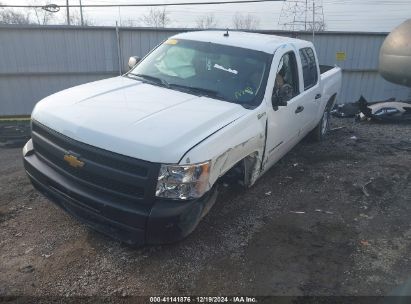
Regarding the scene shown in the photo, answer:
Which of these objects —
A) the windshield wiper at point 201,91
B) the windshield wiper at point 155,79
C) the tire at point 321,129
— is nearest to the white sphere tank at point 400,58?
the windshield wiper at point 201,91

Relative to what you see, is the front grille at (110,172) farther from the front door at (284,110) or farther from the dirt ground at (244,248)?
the front door at (284,110)

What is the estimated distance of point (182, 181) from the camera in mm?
2973

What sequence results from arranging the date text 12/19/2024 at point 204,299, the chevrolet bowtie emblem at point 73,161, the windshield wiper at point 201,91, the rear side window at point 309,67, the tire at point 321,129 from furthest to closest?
the tire at point 321,129
the rear side window at point 309,67
the windshield wiper at point 201,91
the chevrolet bowtie emblem at point 73,161
the date text 12/19/2024 at point 204,299

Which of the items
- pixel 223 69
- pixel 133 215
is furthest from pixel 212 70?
pixel 133 215

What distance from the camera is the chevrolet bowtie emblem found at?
10.4ft

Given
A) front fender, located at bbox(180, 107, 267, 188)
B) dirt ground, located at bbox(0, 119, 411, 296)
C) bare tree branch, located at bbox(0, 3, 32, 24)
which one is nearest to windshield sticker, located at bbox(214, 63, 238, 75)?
front fender, located at bbox(180, 107, 267, 188)

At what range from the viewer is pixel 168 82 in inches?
172

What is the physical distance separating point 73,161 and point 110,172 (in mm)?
418

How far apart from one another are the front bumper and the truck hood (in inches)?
16.1

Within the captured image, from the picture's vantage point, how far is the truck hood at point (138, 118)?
296 centimetres

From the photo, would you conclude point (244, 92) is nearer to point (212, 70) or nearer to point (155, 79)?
point (212, 70)

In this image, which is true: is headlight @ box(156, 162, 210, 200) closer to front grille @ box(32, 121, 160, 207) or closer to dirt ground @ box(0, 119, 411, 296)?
front grille @ box(32, 121, 160, 207)

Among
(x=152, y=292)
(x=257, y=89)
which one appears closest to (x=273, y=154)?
(x=257, y=89)

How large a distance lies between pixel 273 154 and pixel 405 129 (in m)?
5.46
